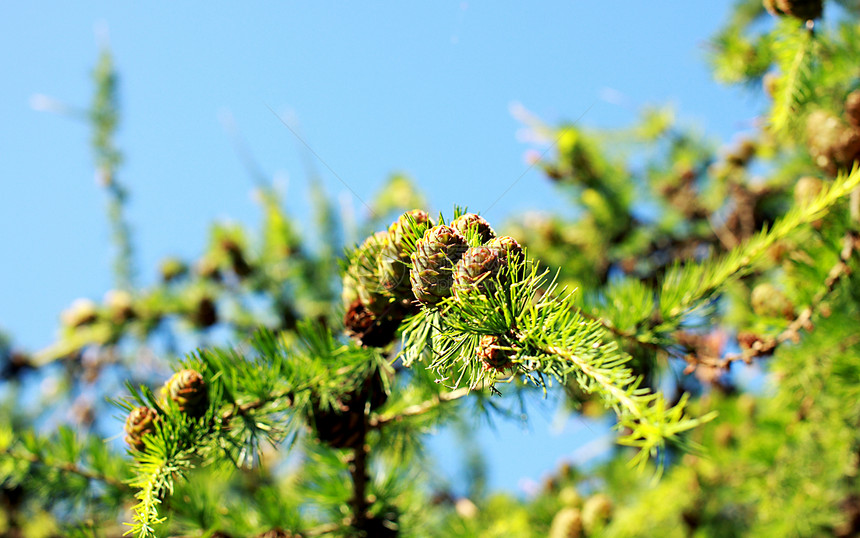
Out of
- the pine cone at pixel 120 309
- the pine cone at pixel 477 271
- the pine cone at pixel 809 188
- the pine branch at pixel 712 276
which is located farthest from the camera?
the pine cone at pixel 120 309

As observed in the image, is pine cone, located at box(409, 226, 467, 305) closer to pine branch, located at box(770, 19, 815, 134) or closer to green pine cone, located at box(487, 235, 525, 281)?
green pine cone, located at box(487, 235, 525, 281)

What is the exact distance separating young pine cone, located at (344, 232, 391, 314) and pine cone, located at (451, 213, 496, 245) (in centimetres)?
11

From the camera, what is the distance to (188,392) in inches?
23.5

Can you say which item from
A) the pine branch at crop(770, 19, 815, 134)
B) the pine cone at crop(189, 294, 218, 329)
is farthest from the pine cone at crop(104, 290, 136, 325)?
the pine branch at crop(770, 19, 815, 134)

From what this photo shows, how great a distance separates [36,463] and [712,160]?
6.55 feet

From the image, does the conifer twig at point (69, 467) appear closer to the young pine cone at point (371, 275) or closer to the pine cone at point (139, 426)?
the pine cone at point (139, 426)

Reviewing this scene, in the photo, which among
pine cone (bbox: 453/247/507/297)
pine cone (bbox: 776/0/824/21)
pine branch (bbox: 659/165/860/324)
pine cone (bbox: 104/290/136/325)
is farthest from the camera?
pine cone (bbox: 104/290/136/325)

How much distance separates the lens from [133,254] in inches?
78.2

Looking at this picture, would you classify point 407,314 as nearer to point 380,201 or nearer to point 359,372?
point 359,372

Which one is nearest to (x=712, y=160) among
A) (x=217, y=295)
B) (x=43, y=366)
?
(x=217, y=295)

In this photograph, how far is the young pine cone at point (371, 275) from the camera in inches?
24.1

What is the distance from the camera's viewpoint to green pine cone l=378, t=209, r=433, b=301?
22.0 inches

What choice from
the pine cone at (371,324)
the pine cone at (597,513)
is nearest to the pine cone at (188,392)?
the pine cone at (371,324)

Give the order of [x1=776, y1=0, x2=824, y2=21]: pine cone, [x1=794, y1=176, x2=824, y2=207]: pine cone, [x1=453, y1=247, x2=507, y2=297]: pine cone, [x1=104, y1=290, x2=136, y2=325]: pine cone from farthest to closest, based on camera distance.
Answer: [x1=104, y1=290, x2=136, y2=325]: pine cone
[x1=794, y1=176, x2=824, y2=207]: pine cone
[x1=776, y1=0, x2=824, y2=21]: pine cone
[x1=453, y1=247, x2=507, y2=297]: pine cone
